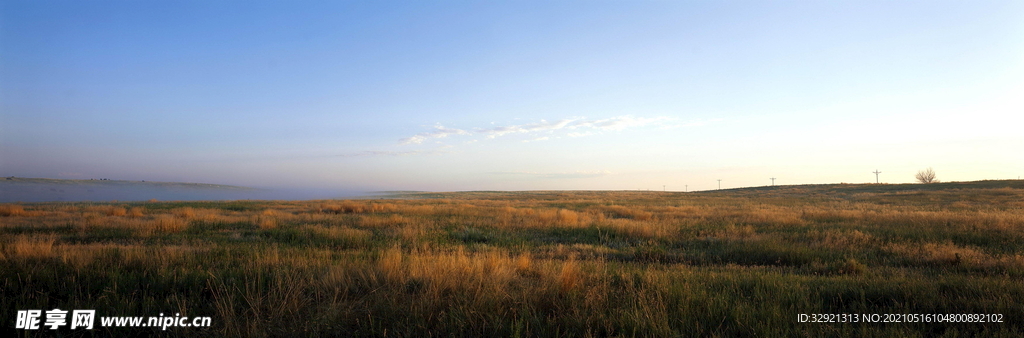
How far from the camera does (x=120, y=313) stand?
13.5ft

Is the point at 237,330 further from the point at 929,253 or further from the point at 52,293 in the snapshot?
the point at 929,253

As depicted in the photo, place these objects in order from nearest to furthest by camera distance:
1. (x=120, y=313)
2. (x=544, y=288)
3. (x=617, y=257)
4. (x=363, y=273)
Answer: (x=120, y=313)
(x=544, y=288)
(x=363, y=273)
(x=617, y=257)

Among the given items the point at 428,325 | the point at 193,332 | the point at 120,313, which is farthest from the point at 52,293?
the point at 428,325

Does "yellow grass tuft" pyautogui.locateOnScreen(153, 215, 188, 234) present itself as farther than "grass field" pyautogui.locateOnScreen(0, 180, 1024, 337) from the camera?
Yes

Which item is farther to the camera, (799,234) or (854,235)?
(799,234)

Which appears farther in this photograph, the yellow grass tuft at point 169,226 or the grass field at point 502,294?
the yellow grass tuft at point 169,226

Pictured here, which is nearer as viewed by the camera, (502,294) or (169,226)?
(502,294)

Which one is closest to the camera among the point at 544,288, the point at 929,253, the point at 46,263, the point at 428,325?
the point at 428,325

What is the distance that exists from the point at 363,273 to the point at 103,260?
4.11 metres

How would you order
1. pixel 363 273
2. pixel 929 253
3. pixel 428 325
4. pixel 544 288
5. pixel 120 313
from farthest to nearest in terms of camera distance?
pixel 929 253
pixel 363 273
pixel 544 288
pixel 120 313
pixel 428 325

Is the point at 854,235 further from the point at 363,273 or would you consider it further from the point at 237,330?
the point at 237,330

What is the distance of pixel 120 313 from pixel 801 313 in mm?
6693

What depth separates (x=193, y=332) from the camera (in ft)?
12.3

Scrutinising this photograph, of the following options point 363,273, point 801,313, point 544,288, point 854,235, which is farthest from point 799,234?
point 363,273
